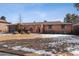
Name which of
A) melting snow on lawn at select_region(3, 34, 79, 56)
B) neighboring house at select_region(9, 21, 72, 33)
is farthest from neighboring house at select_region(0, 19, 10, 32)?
melting snow on lawn at select_region(3, 34, 79, 56)

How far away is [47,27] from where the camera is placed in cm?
405

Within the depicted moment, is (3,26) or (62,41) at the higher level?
(3,26)

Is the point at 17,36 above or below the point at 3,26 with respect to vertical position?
below

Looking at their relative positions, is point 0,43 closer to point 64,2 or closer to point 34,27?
point 34,27

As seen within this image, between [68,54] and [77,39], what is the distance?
23 centimetres

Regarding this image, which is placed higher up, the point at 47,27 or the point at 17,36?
the point at 47,27

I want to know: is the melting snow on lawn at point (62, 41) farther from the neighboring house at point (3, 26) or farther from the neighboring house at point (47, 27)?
the neighboring house at point (3, 26)

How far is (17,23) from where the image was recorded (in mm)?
4051

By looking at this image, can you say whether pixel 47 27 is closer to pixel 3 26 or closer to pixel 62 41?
pixel 62 41

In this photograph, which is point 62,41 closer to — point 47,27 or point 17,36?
point 47,27

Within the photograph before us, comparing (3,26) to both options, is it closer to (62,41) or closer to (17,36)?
(17,36)

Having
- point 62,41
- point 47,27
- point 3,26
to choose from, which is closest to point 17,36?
point 3,26

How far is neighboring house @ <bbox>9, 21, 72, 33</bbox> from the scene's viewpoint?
13.3 ft

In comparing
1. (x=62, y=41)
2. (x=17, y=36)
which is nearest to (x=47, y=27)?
(x=62, y=41)
